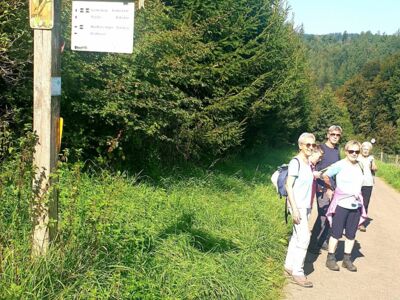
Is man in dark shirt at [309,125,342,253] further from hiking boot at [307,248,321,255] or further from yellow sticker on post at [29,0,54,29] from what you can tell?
yellow sticker on post at [29,0,54,29]

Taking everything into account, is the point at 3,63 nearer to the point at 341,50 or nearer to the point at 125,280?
the point at 125,280

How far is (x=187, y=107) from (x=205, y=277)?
5.29 meters

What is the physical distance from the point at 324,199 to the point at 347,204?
101 cm

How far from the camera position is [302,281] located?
5.57 metres

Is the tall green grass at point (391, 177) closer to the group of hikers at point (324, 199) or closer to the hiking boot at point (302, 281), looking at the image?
the group of hikers at point (324, 199)

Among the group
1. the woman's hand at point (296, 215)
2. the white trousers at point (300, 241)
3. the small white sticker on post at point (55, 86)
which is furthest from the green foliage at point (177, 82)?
the white trousers at point (300, 241)

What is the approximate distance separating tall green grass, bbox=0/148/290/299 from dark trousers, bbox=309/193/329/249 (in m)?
0.54

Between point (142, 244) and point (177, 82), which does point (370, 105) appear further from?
point (142, 244)

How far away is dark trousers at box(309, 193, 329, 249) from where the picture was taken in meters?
7.20

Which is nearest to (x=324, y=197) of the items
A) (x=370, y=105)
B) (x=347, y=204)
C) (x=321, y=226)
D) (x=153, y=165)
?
(x=321, y=226)

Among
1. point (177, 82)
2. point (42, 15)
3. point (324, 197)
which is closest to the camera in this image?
point (42, 15)

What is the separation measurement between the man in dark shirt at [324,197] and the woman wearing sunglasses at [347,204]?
643mm

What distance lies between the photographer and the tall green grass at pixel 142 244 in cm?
350

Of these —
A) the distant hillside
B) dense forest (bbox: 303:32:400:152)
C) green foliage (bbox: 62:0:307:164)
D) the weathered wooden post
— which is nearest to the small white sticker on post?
the weathered wooden post
